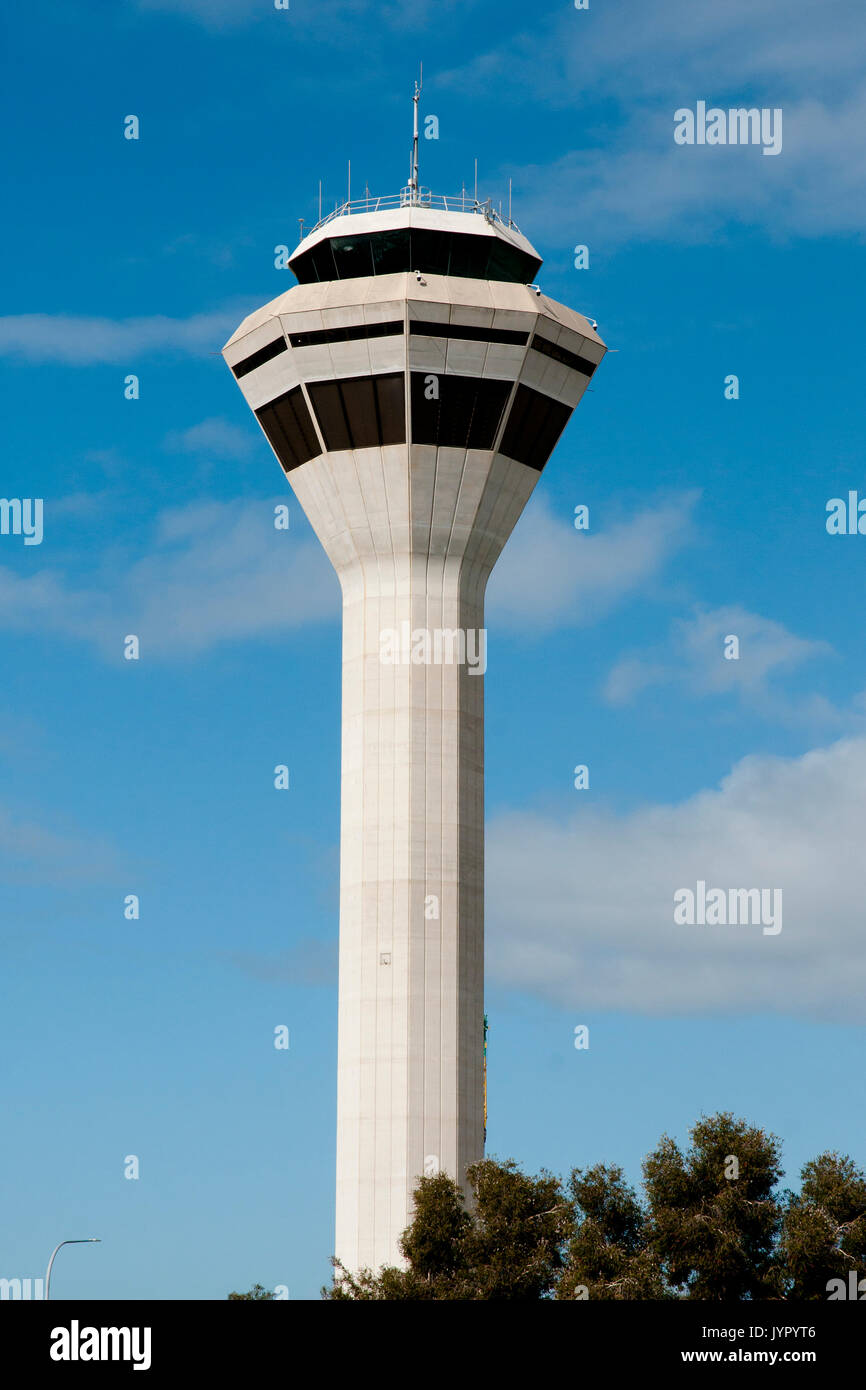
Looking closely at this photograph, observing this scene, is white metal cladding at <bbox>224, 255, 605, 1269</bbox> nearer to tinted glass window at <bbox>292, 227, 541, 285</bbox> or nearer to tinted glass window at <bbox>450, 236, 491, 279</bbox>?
tinted glass window at <bbox>292, 227, 541, 285</bbox>

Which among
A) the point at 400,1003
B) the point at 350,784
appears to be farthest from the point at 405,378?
the point at 400,1003

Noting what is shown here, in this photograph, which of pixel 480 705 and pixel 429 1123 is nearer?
pixel 429 1123

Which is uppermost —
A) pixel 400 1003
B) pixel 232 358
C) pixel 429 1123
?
pixel 232 358

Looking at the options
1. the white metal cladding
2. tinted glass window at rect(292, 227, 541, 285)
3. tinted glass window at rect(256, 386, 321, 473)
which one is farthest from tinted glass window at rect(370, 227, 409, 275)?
tinted glass window at rect(256, 386, 321, 473)

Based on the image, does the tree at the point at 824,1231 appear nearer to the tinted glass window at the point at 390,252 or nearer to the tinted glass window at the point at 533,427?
the tinted glass window at the point at 533,427

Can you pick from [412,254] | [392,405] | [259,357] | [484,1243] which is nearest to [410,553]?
[392,405]
